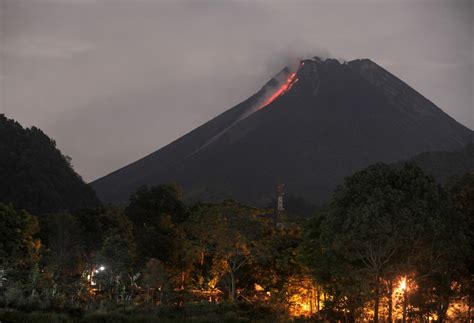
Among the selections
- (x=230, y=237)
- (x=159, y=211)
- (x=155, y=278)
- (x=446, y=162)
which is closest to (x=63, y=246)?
(x=155, y=278)

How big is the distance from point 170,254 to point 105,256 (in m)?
7.86

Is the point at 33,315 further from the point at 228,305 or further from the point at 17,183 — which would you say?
the point at 17,183

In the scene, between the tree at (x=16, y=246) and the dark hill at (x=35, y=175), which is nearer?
the tree at (x=16, y=246)

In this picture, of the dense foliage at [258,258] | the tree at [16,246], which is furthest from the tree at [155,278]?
the tree at [16,246]

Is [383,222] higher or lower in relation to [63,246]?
higher

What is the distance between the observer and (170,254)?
1694 inches

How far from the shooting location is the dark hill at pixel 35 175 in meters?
89.5

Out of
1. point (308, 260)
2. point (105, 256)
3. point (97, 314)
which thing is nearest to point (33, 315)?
point (97, 314)

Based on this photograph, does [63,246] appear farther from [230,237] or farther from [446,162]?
[446,162]

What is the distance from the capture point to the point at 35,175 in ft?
Answer: 313

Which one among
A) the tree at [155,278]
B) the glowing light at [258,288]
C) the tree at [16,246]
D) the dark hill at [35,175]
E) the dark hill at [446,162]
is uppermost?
the dark hill at [446,162]

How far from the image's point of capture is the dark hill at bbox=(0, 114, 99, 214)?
8950 centimetres

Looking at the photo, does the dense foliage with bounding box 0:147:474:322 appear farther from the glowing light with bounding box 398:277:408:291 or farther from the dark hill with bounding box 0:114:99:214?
the dark hill with bounding box 0:114:99:214

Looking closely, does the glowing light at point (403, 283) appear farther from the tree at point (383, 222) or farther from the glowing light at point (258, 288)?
the glowing light at point (258, 288)
